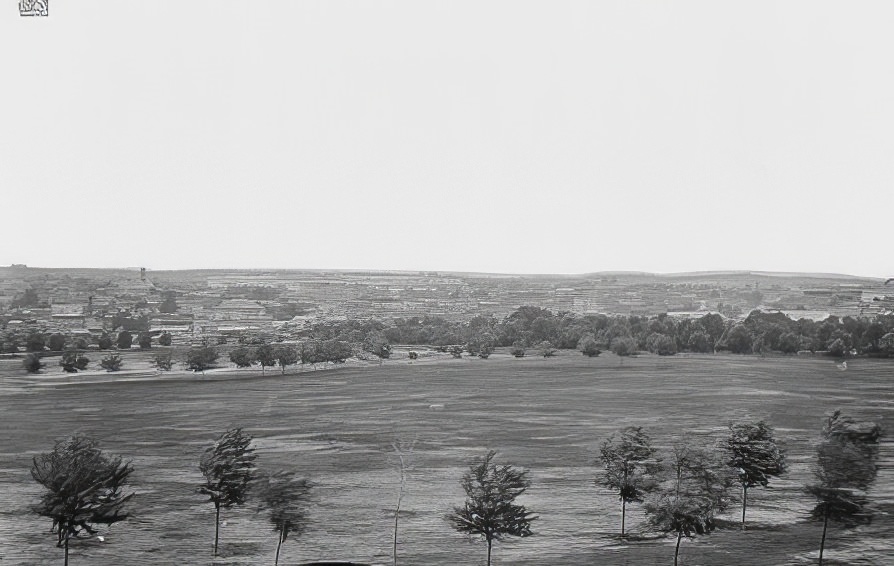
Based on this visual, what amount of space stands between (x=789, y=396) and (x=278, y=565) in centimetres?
887

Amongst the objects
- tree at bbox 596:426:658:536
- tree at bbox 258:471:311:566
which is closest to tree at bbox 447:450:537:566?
tree at bbox 596:426:658:536

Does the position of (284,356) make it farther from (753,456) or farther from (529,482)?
(753,456)

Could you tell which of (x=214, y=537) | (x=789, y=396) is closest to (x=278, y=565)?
(x=214, y=537)

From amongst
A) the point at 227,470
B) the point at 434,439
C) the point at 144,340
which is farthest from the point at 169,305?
the point at 434,439

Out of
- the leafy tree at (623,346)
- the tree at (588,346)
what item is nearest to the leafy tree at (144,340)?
the tree at (588,346)

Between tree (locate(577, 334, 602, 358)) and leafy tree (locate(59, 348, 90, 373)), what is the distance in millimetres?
9037

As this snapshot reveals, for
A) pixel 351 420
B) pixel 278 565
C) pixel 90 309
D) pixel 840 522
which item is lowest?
pixel 278 565

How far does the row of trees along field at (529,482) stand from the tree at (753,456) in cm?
2

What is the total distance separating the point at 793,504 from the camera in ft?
33.8

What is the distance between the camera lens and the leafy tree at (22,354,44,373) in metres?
12.0

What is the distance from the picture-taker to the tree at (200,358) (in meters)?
12.5

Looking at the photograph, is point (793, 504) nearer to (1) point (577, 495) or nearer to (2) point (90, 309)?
(1) point (577, 495)

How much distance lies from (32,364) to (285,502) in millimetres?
5456

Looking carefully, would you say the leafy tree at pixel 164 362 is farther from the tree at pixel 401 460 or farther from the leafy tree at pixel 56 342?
the tree at pixel 401 460
